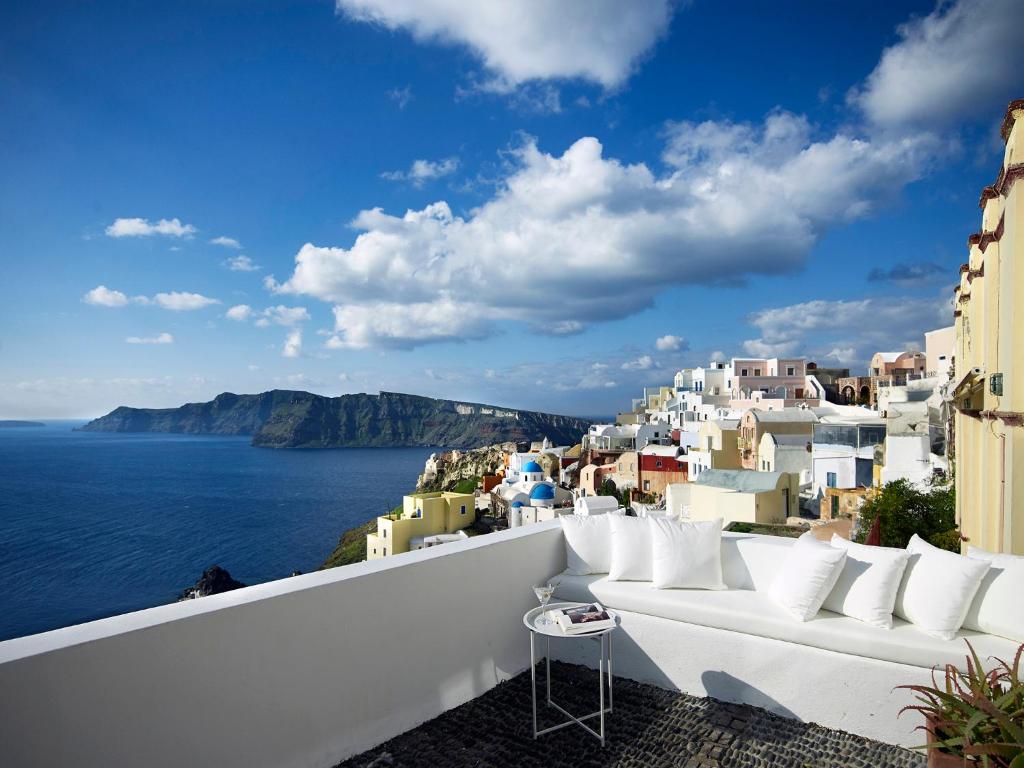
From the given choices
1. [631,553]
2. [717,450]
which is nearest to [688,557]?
[631,553]

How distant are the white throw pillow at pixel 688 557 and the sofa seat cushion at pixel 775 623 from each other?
0.06 m

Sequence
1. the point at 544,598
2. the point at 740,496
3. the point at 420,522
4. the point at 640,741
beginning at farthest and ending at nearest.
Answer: the point at 420,522 < the point at 740,496 < the point at 544,598 < the point at 640,741

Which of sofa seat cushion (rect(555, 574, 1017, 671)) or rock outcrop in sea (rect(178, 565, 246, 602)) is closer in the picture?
sofa seat cushion (rect(555, 574, 1017, 671))

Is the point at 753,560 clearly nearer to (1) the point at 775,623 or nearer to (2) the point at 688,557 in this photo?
(2) the point at 688,557

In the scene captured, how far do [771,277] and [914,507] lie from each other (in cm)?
693

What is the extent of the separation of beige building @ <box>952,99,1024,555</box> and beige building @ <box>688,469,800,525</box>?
9.23 metres

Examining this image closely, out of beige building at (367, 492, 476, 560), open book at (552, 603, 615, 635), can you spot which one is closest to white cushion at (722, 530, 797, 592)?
open book at (552, 603, 615, 635)

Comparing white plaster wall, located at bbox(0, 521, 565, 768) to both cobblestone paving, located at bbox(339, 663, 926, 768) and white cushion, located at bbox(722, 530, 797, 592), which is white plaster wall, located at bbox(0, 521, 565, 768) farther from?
white cushion, located at bbox(722, 530, 797, 592)

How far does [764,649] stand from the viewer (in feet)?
9.12

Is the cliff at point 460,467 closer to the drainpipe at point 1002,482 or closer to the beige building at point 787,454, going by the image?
the beige building at point 787,454

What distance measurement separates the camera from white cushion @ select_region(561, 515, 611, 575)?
11.6 ft

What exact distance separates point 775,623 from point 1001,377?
147 inches

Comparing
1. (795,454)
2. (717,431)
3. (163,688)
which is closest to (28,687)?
(163,688)

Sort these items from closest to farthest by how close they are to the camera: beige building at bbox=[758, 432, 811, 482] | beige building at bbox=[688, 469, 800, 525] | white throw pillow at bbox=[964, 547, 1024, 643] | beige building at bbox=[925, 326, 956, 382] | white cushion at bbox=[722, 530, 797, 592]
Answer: white throw pillow at bbox=[964, 547, 1024, 643], white cushion at bbox=[722, 530, 797, 592], beige building at bbox=[688, 469, 800, 525], beige building at bbox=[758, 432, 811, 482], beige building at bbox=[925, 326, 956, 382]
